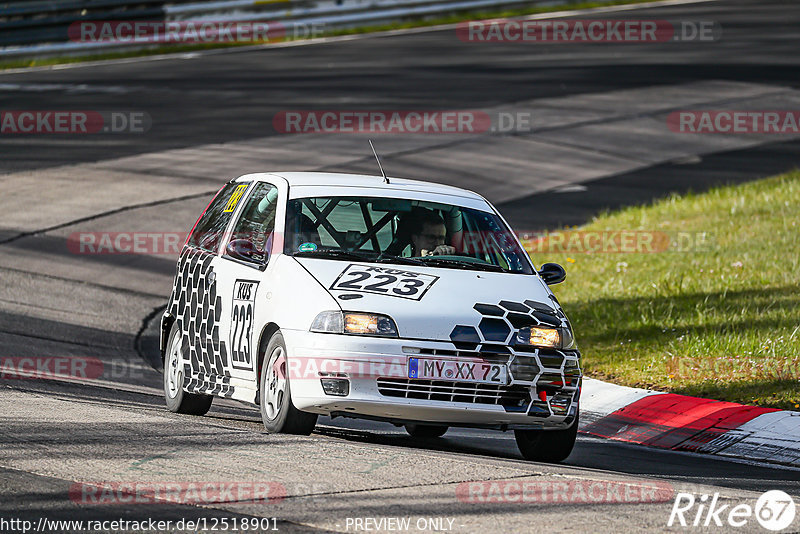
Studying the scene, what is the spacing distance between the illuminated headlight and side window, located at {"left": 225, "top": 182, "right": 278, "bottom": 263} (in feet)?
5.92

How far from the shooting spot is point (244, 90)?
96.1 ft

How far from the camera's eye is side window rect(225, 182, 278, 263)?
8.93 metres

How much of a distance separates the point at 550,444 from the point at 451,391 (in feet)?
3.30

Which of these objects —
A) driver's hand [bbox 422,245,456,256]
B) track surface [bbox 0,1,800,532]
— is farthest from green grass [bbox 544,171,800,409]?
driver's hand [bbox 422,245,456,256]

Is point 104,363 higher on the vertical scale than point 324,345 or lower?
lower

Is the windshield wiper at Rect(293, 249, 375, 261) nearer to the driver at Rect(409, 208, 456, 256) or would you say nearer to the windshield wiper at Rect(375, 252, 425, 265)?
the windshield wiper at Rect(375, 252, 425, 265)

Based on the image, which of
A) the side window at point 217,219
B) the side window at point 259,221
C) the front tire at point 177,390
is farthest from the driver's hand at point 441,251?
the front tire at point 177,390

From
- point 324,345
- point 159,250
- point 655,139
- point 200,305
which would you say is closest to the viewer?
point 324,345

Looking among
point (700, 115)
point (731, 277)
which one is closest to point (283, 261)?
point (731, 277)

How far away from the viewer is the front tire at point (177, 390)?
9.66 meters

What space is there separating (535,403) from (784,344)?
4205 mm

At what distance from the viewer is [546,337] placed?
322 inches

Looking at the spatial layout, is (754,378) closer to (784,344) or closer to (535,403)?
(784,344)

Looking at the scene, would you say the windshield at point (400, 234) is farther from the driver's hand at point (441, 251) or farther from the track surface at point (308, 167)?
the track surface at point (308, 167)
